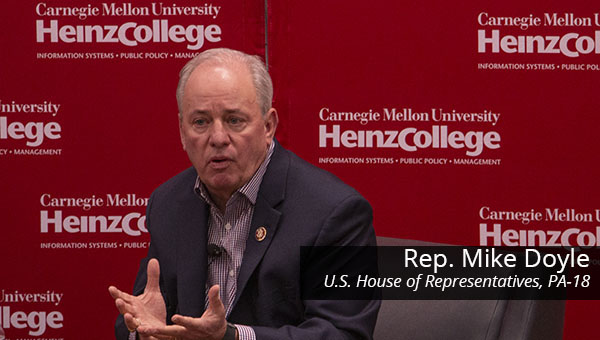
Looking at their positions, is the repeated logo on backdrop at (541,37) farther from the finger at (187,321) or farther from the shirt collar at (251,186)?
the finger at (187,321)

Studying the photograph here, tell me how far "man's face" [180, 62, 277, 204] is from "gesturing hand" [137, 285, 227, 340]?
1.44 feet

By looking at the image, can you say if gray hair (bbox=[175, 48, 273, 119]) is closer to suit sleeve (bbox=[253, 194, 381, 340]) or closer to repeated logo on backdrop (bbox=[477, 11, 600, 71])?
suit sleeve (bbox=[253, 194, 381, 340])

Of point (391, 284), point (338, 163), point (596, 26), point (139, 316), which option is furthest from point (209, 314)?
point (596, 26)

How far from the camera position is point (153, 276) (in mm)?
2133

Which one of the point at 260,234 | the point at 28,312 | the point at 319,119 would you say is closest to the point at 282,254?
the point at 260,234

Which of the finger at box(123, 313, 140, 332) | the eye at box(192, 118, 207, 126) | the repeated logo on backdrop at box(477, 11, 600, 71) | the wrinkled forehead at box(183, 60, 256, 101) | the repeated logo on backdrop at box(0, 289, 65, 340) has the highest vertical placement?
the repeated logo on backdrop at box(477, 11, 600, 71)

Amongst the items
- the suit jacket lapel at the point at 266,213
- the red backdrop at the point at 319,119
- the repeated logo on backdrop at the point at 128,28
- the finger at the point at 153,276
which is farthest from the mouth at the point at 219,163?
the repeated logo on backdrop at the point at 128,28

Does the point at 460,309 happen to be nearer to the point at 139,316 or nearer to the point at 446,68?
the point at 139,316

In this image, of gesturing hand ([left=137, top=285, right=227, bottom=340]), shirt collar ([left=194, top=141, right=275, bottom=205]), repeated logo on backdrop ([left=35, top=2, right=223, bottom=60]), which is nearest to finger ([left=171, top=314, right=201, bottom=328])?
gesturing hand ([left=137, top=285, right=227, bottom=340])

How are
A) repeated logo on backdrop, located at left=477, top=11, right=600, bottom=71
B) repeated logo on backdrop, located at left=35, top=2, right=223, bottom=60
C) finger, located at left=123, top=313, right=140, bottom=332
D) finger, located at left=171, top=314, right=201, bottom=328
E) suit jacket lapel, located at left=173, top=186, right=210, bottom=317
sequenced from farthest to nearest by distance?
repeated logo on backdrop, located at left=35, top=2, right=223, bottom=60
repeated logo on backdrop, located at left=477, top=11, right=600, bottom=71
suit jacket lapel, located at left=173, top=186, right=210, bottom=317
finger, located at left=123, top=313, right=140, bottom=332
finger, located at left=171, top=314, right=201, bottom=328

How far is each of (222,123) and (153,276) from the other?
44 cm

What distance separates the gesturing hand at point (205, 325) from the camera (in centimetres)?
183

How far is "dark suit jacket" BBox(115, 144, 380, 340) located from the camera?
6.70 feet

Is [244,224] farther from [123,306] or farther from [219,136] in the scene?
[123,306]
